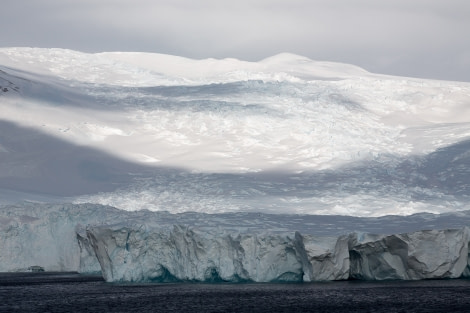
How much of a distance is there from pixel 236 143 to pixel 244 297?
145 ft

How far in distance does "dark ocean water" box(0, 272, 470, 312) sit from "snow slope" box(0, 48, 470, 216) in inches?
951

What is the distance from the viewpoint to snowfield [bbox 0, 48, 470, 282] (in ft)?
123

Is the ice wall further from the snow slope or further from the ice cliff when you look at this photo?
the snow slope

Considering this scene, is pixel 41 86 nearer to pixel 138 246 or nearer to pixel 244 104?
pixel 244 104

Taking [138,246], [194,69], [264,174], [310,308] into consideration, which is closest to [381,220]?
[264,174]

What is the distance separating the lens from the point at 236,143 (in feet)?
252

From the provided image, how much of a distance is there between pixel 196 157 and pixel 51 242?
27.8 metres

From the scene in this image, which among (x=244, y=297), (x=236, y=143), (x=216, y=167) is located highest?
(x=236, y=143)

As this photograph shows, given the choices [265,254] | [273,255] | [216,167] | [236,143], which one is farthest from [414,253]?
[236,143]

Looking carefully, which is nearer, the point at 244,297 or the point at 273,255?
the point at 244,297

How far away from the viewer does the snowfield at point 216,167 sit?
37.5m

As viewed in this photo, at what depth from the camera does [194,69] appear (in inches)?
4154

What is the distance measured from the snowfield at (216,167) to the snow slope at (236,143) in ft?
0.52

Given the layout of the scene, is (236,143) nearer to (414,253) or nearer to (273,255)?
(273,255)
